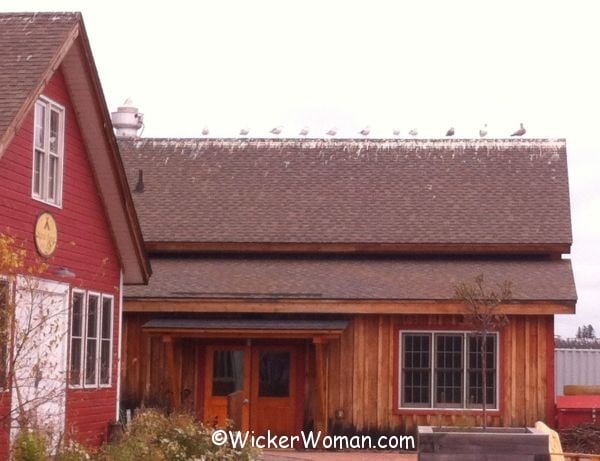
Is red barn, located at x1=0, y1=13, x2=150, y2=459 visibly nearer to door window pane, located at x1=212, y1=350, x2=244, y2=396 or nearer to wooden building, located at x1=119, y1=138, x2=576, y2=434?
wooden building, located at x1=119, y1=138, x2=576, y2=434

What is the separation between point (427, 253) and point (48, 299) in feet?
37.9

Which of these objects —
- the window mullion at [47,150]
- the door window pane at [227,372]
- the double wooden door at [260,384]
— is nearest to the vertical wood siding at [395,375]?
the double wooden door at [260,384]

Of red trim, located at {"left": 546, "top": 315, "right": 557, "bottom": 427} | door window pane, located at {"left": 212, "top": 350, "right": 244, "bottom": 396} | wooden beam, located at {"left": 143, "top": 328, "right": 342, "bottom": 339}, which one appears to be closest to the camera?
wooden beam, located at {"left": 143, "top": 328, "right": 342, "bottom": 339}

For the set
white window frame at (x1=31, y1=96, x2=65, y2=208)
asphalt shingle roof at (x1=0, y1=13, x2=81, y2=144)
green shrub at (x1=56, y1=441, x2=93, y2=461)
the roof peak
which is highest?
the roof peak

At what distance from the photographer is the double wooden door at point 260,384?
88.6 feet

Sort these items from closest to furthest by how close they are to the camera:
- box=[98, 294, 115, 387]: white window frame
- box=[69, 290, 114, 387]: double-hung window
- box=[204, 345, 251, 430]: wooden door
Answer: box=[69, 290, 114, 387]: double-hung window → box=[98, 294, 115, 387]: white window frame → box=[204, 345, 251, 430]: wooden door

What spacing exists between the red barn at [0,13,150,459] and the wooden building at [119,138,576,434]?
11.1 feet

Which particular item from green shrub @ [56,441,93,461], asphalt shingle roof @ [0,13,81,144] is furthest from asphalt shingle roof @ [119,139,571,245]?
green shrub @ [56,441,93,461]

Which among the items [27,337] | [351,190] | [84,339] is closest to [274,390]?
[351,190]

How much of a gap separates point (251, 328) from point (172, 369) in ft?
6.07

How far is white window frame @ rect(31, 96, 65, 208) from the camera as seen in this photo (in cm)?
1909

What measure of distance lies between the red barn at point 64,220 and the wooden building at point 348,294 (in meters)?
3.38

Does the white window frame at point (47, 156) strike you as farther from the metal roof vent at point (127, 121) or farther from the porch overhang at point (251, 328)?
the metal roof vent at point (127, 121)

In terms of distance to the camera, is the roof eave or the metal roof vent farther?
the metal roof vent
